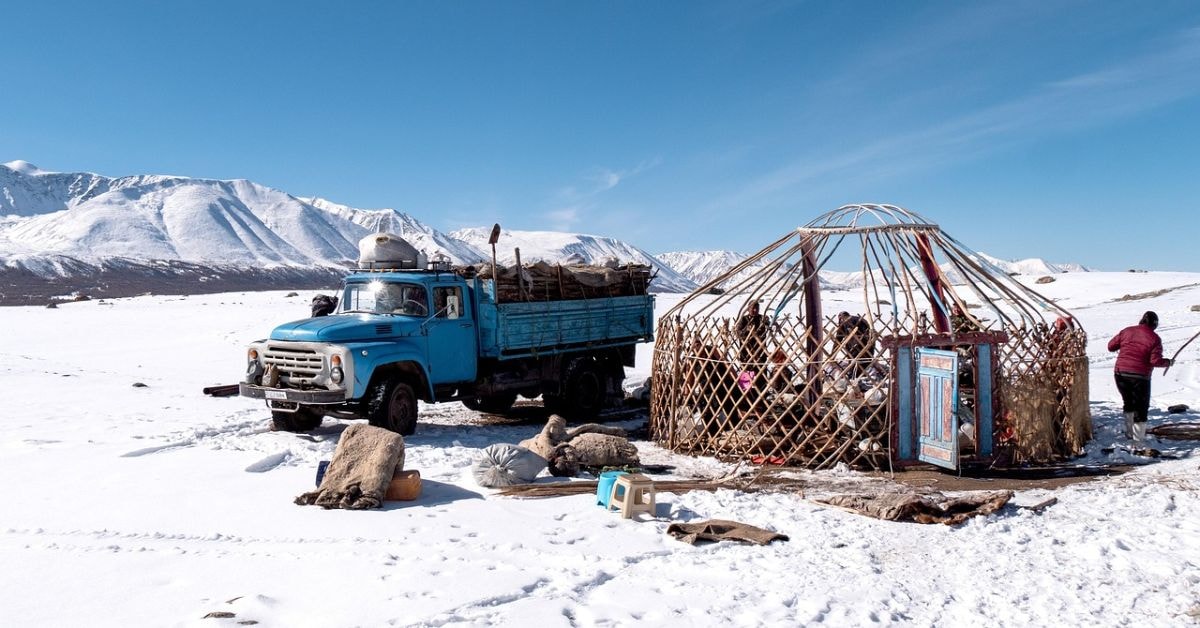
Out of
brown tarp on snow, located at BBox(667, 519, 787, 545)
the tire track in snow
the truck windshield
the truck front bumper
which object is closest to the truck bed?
the truck windshield

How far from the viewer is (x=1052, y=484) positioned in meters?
8.24

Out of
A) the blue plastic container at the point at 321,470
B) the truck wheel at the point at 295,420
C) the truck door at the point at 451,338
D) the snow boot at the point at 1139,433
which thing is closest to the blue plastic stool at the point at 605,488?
the blue plastic container at the point at 321,470

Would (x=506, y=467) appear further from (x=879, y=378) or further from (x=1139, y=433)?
(x=1139, y=433)

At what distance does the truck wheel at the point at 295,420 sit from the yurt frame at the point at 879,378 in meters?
4.28

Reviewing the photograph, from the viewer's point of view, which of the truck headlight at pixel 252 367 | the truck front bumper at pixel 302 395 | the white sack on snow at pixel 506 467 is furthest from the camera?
the truck headlight at pixel 252 367

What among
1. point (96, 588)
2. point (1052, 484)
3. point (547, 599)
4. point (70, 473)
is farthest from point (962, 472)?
point (70, 473)

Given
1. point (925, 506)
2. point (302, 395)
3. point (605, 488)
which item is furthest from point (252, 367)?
point (925, 506)

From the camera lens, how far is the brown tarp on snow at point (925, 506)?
6836 mm

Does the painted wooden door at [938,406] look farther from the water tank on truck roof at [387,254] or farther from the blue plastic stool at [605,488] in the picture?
→ the water tank on truck roof at [387,254]

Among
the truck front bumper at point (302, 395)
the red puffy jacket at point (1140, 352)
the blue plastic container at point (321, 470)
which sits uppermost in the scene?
the red puffy jacket at point (1140, 352)

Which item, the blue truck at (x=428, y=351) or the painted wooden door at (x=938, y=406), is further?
the blue truck at (x=428, y=351)

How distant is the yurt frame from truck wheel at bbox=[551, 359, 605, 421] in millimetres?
2015

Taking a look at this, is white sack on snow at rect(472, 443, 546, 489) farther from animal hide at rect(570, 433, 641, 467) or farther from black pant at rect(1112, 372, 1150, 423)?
black pant at rect(1112, 372, 1150, 423)

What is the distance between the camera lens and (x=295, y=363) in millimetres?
9992
